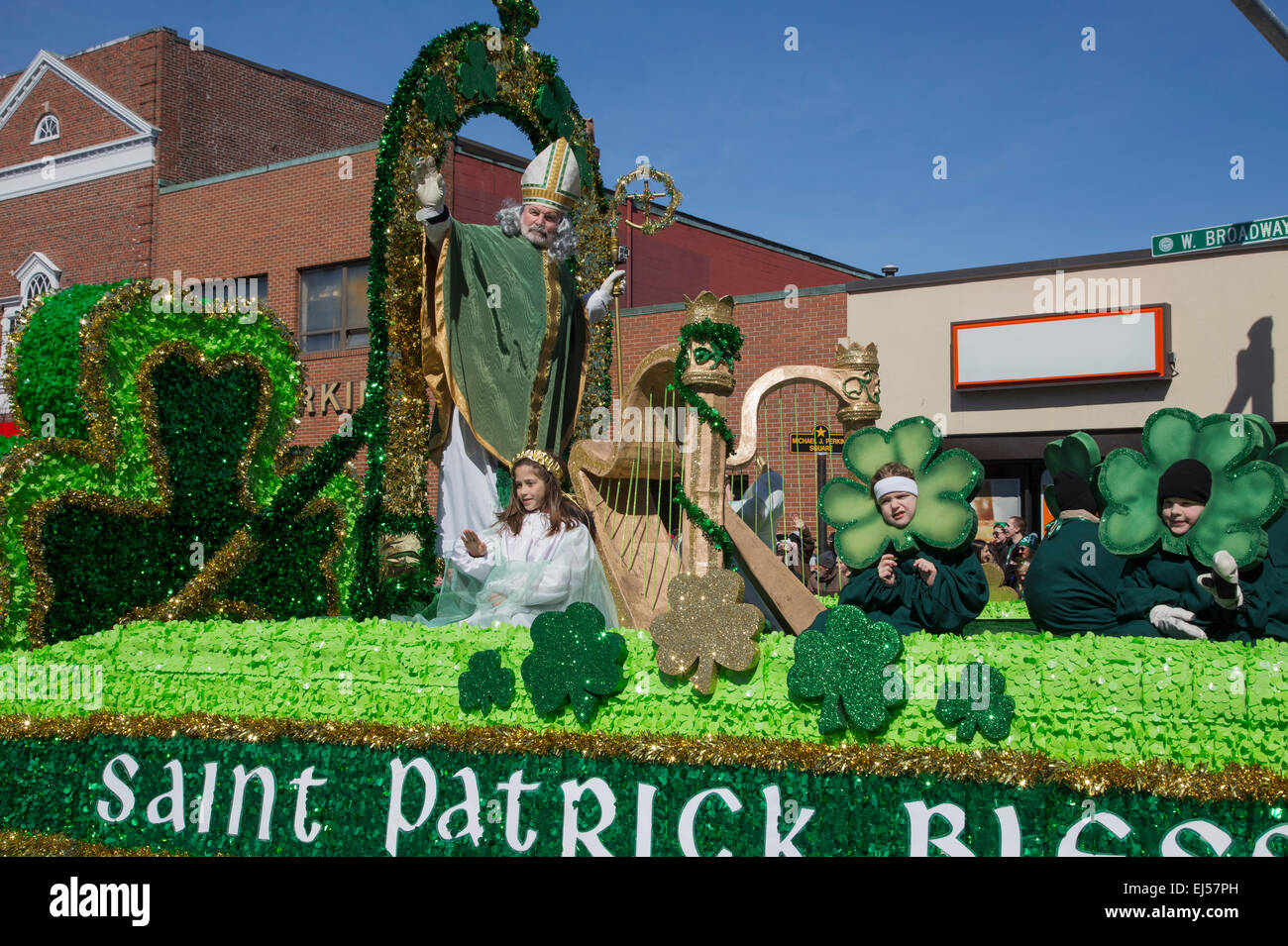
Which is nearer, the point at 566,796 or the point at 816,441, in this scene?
the point at 566,796

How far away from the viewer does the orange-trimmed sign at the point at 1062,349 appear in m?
15.5

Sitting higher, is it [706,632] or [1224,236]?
[1224,236]

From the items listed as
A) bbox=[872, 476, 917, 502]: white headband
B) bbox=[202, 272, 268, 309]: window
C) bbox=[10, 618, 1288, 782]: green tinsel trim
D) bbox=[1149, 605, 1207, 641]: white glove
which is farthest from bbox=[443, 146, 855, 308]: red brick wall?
bbox=[1149, 605, 1207, 641]: white glove

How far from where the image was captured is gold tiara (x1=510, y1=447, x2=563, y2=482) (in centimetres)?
571

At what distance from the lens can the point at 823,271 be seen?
2738cm

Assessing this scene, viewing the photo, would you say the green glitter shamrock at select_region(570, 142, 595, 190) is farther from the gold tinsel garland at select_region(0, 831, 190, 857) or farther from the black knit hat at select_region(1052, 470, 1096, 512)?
the gold tinsel garland at select_region(0, 831, 190, 857)

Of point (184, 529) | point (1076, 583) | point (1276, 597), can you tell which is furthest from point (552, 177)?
point (1276, 597)

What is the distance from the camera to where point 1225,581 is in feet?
13.8

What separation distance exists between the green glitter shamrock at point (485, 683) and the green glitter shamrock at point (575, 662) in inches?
4.4

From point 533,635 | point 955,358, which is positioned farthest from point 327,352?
point 533,635

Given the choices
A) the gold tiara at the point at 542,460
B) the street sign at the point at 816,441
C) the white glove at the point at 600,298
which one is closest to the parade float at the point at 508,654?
the white glove at the point at 600,298

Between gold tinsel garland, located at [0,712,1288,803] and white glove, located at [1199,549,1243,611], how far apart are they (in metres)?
0.83

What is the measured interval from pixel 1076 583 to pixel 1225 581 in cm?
70

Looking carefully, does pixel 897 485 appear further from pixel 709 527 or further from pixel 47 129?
pixel 47 129
